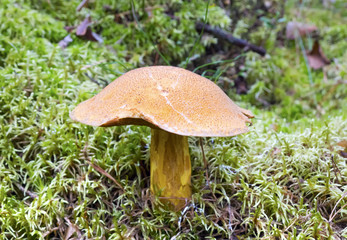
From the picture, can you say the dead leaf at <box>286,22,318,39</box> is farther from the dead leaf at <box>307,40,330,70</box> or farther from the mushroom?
the mushroom

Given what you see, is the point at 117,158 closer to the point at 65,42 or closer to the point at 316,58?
the point at 65,42

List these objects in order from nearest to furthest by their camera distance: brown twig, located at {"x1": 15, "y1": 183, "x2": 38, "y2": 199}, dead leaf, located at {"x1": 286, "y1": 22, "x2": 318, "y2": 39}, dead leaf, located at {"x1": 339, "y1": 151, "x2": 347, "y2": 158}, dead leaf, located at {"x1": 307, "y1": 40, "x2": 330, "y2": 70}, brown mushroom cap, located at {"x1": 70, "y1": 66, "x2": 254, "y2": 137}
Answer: brown mushroom cap, located at {"x1": 70, "y1": 66, "x2": 254, "y2": 137} → brown twig, located at {"x1": 15, "y1": 183, "x2": 38, "y2": 199} → dead leaf, located at {"x1": 339, "y1": 151, "x2": 347, "y2": 158} → dead leaf, located at {"x1": 307, "y1": 40, "x2": 330, "y2": 70} → dead leaf, located at {"x1": 286, "y1": 22, "x2": 318, "y2": 39}

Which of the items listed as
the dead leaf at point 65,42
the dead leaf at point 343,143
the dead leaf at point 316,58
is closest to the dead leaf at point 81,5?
the dead leaf at point 65,42

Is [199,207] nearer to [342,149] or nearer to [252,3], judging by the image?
[342,149]

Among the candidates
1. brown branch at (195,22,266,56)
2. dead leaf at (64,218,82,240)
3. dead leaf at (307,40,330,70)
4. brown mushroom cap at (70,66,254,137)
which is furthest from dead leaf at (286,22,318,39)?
dead leaf at (64,218,82,240)

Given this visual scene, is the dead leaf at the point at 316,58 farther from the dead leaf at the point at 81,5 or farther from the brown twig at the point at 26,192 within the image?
the brown twig at the point at 26,192
